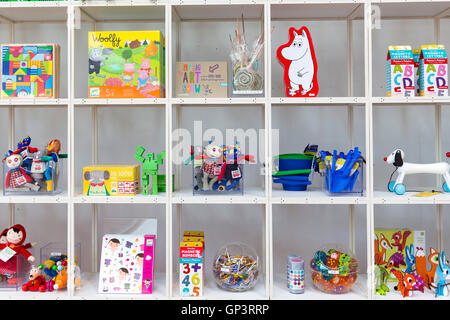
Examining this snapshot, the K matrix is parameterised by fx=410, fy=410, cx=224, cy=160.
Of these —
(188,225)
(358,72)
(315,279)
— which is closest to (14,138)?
(188,225)

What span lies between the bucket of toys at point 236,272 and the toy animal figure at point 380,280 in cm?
60

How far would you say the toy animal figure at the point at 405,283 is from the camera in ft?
6.48

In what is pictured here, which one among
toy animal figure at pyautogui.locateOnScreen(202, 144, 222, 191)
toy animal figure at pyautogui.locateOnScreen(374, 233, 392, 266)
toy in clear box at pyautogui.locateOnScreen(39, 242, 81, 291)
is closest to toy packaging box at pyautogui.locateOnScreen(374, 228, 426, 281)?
toy animal figure at pyautogui.locateOnScreen(374, 233, 392, 266)

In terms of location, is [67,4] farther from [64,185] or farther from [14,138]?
[64,185]

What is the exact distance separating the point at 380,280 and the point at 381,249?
0.17 m

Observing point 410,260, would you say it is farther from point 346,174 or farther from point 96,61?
point 96,61

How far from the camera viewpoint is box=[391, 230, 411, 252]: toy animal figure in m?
2.18

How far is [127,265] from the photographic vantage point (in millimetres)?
2049

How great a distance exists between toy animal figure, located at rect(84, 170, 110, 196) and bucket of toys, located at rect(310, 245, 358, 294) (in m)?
1.13

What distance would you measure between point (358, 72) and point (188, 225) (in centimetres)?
139

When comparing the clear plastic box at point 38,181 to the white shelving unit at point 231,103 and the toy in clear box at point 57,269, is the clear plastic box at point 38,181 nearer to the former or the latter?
the white shelving unit at point 231,103

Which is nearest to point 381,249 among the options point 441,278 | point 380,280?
point 380,280

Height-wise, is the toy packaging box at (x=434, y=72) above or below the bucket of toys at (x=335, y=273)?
above

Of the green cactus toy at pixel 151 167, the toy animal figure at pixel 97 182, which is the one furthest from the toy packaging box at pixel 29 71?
the green cactus toy at pixel 151 167
